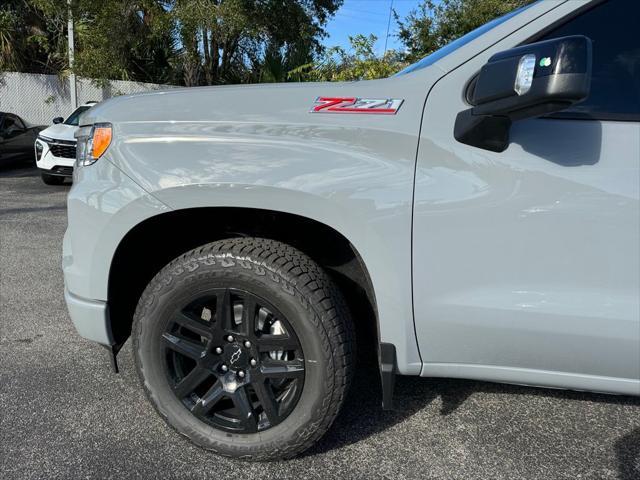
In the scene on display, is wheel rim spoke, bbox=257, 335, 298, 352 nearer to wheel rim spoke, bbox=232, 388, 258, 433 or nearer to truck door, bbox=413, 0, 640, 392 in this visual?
wheel rim spoke, bbox=232, 388, 258, 433

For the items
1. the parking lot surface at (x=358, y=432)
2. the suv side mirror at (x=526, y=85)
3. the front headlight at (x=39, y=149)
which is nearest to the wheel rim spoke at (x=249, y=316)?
the parking lot surface at (x=358, y=432)

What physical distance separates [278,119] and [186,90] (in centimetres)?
48

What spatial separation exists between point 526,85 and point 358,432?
1.63 metres

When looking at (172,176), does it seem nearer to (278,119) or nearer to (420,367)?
(278,119)

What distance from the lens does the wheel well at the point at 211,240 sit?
86.0 inches

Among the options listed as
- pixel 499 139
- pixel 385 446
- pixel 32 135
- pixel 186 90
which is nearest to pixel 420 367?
pixel 385 446

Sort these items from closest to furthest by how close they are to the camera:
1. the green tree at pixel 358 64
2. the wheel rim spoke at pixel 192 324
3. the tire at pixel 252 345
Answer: the tire at pixel 252 345, the wheel rim spoke at pixel 192 324, the green tree at pixel 358 64

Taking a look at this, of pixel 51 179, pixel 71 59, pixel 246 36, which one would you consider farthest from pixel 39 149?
pixel 246 36

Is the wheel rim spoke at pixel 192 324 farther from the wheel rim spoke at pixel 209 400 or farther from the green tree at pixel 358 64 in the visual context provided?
the green tree at pixel 358 64

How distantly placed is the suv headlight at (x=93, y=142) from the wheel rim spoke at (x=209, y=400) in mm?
1026

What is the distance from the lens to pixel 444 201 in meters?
1.79

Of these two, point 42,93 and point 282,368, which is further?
point 42,93

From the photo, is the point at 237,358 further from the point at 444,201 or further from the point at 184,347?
the point at 444,201

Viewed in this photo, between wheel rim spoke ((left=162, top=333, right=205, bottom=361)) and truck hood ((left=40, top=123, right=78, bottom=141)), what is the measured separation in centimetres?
828
